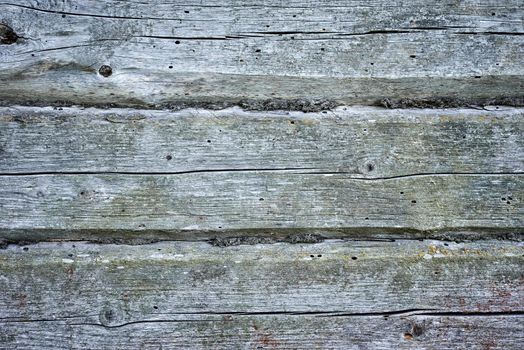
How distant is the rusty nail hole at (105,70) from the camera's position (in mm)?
1331

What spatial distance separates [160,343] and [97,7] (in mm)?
940

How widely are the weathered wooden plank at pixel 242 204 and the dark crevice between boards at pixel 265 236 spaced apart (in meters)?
0.01

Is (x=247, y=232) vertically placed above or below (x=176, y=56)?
below

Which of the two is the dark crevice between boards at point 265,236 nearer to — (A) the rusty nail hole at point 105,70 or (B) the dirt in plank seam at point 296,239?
(B) the dirt in plank seam at point 296,239

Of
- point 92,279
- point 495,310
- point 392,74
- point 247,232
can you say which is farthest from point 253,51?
point 495,310

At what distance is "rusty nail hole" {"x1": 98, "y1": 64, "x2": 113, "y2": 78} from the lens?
52.4 inches

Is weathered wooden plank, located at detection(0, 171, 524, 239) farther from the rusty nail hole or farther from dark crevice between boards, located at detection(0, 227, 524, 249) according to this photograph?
the rusty nail hole

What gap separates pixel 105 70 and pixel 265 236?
64 centimetres

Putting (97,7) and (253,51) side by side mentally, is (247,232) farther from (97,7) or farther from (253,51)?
(97,7)

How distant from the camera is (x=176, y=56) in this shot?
1.34 m

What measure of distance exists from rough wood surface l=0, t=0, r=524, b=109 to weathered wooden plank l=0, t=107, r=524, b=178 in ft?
0.26

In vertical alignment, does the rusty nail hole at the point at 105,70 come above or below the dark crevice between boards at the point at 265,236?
above

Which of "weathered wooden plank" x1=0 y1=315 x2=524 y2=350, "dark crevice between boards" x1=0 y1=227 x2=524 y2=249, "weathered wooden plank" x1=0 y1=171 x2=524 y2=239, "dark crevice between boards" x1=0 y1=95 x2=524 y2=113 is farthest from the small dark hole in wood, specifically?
"weathered wooden plank" x1=0 y1=315 x2=524 y2=350

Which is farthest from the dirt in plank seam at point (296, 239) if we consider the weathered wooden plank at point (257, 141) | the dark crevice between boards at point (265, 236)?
the weathered wooden plank at point (257, 141)
